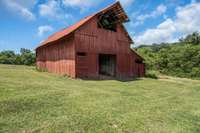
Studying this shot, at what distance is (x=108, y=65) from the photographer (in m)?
19.8

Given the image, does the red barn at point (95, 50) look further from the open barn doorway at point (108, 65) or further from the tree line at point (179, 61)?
the tree line at point (179, 61)

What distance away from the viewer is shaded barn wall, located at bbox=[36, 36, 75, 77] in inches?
617

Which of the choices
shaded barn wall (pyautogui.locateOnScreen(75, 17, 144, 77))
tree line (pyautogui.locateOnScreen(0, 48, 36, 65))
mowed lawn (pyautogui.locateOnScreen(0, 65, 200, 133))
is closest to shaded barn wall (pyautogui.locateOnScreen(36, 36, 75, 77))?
shaded barn wall (pyautogui.locateOnScreen(75, 17, 144, 77))

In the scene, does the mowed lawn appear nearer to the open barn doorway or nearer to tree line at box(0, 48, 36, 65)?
the open barn doorway

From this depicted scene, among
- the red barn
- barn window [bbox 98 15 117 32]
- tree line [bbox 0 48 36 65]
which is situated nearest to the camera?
the red barn

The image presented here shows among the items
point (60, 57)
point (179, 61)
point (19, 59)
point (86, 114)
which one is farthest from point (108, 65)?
point (19, 59)

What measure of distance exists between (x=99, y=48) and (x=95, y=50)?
53 centimetres

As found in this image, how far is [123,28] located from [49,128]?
16.0 m

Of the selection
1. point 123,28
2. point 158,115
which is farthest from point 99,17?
point 158,115

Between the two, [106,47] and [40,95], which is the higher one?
[106,47]

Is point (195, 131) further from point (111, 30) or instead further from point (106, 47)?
point (111, 30)

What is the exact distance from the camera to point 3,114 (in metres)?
5.32

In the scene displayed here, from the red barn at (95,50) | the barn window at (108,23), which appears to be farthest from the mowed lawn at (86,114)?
the barn window at (108,23)

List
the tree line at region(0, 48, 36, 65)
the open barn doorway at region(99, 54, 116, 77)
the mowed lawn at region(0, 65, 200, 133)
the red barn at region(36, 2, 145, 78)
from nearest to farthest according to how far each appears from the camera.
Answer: the mowed lawn at region(0, 65, 200, 133) → the red barn at region(36, 2, 145, 78) → the open barn doorway at region(99, 54, 116, 77) → the tree line at region(0, 48, 36, 65)
